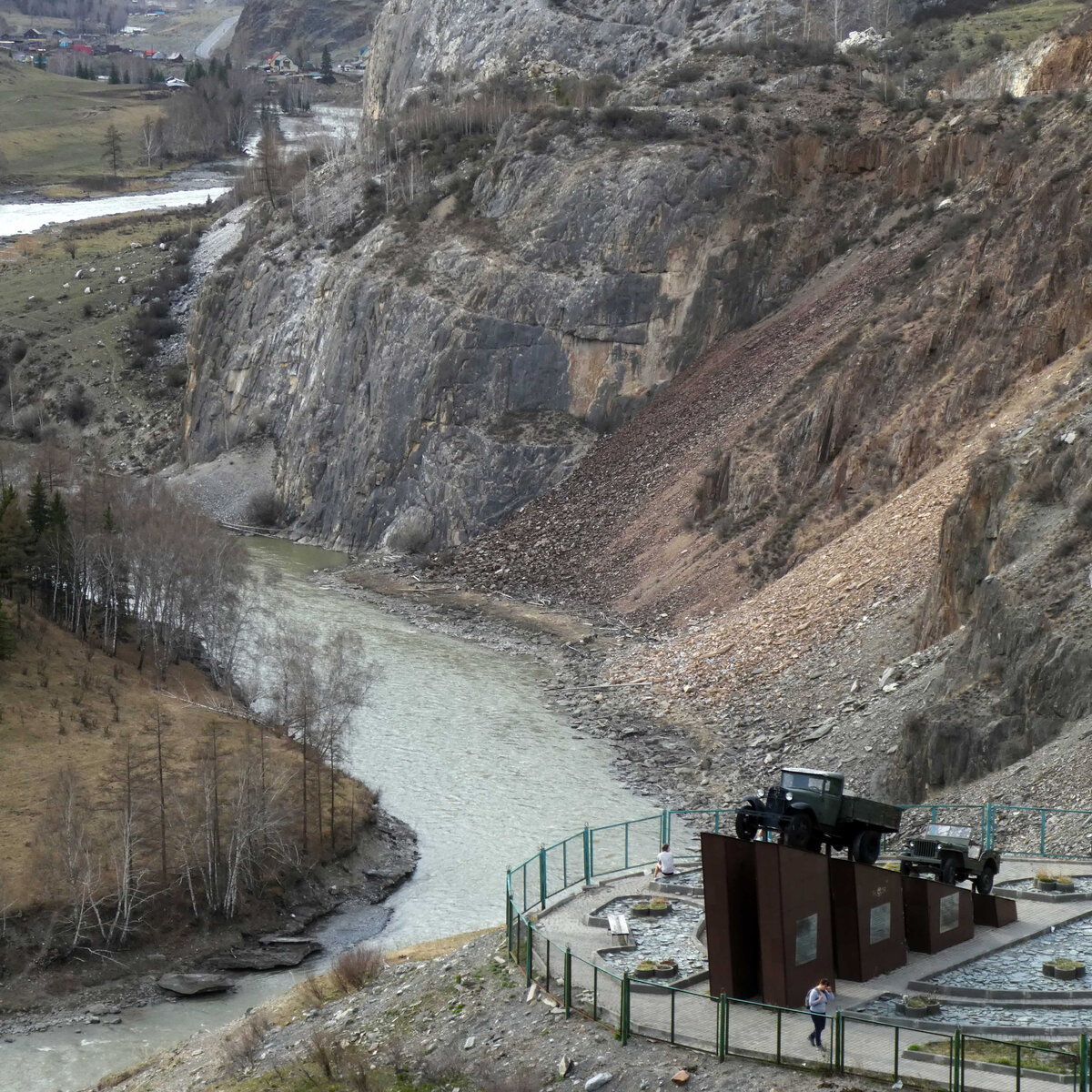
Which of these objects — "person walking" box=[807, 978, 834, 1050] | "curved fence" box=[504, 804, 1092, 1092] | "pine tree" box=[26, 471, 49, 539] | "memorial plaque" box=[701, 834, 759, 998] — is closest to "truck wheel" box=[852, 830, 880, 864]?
"memorial plaque" box=[701, 834, 759, 998]

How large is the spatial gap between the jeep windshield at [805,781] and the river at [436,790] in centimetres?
1452

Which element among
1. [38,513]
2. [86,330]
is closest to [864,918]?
[38,513]

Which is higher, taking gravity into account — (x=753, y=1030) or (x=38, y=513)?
(x=38, y=513)

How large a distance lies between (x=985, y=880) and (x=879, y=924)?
318cm

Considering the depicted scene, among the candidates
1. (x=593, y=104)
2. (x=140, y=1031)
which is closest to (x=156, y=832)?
(x=140, y=1031)

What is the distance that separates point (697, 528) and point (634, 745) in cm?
1940

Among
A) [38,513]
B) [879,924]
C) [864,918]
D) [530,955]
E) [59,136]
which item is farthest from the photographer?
[59,136]

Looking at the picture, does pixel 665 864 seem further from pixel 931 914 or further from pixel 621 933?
pixel 931 914

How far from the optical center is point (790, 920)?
898 inches

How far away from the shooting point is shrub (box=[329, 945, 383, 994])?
31.5m

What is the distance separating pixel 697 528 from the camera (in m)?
65.9

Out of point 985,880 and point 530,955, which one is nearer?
point 530,955

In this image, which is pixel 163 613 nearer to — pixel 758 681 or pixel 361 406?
pixel 758 681

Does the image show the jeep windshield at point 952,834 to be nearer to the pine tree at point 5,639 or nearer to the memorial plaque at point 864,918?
the memorial plaque at point 864,918
